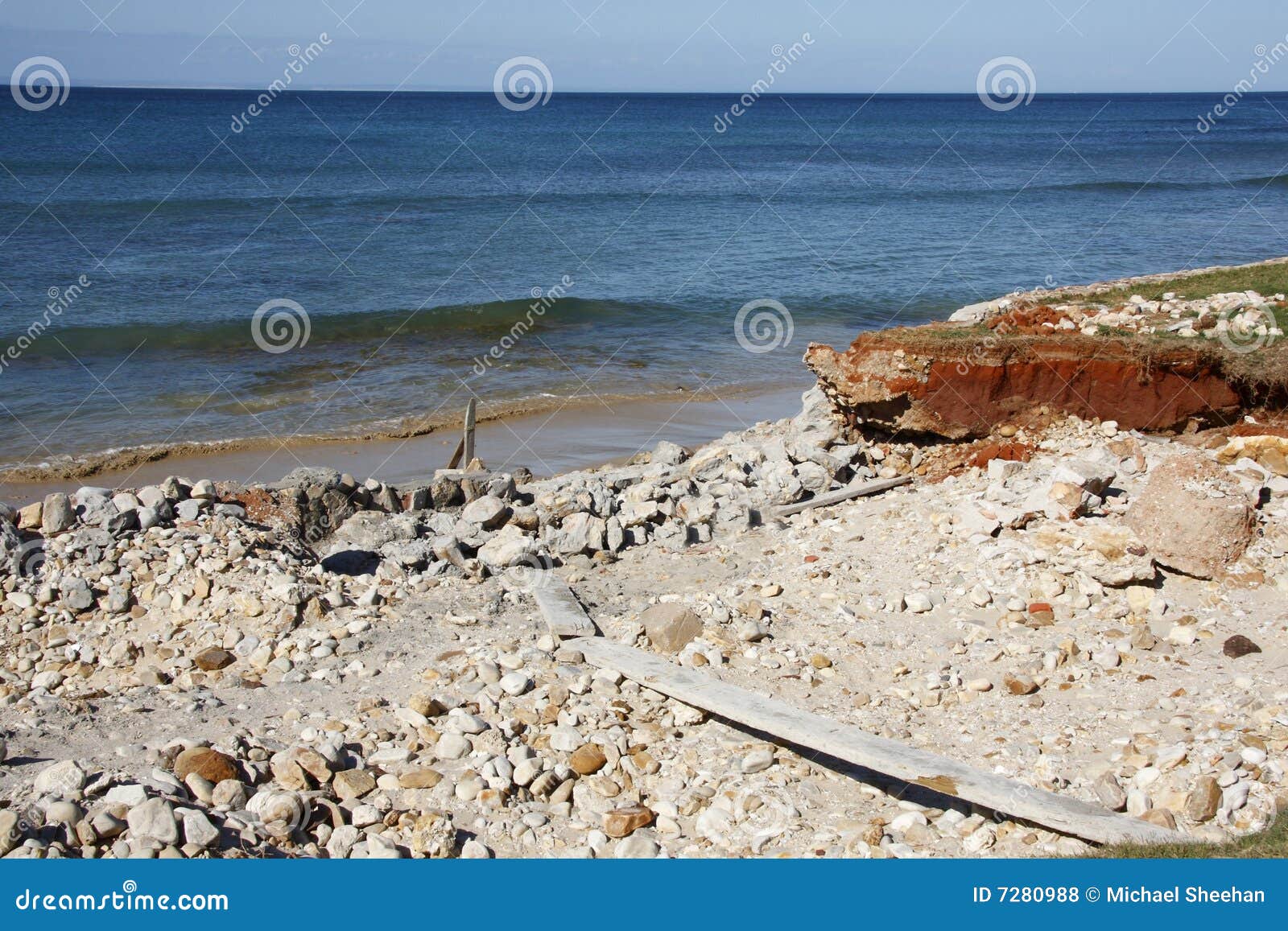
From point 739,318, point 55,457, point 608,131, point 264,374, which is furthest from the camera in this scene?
point 608,131

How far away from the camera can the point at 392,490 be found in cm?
862

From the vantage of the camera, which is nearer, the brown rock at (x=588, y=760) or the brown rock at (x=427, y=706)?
the brown rock at (x=588, y=760)

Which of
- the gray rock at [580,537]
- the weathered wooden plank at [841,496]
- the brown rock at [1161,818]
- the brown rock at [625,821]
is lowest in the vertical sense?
the brown rock at [1161,818]

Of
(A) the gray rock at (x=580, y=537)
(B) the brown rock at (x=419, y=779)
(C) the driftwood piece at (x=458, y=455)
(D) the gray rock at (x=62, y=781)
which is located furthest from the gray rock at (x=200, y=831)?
(C) the driftwood piece at (x=458, y=455)

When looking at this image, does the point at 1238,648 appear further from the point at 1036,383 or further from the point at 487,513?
the point at 487,513

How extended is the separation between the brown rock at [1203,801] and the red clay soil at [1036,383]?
4.74 meters

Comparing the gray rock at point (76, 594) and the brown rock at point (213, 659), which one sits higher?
the gray rock at point (76, 594)

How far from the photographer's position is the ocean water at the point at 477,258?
49.0ft

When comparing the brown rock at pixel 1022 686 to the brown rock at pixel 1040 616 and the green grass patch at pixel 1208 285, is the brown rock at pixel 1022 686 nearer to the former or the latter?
the brown rock at pixel 1040 616

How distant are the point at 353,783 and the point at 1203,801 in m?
3.90

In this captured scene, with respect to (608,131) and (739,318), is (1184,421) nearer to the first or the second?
(739,318)

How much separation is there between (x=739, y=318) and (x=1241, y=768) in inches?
591

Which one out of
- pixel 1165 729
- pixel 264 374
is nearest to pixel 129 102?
pixel 264 374

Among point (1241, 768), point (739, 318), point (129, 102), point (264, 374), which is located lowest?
point (1241, 768)
